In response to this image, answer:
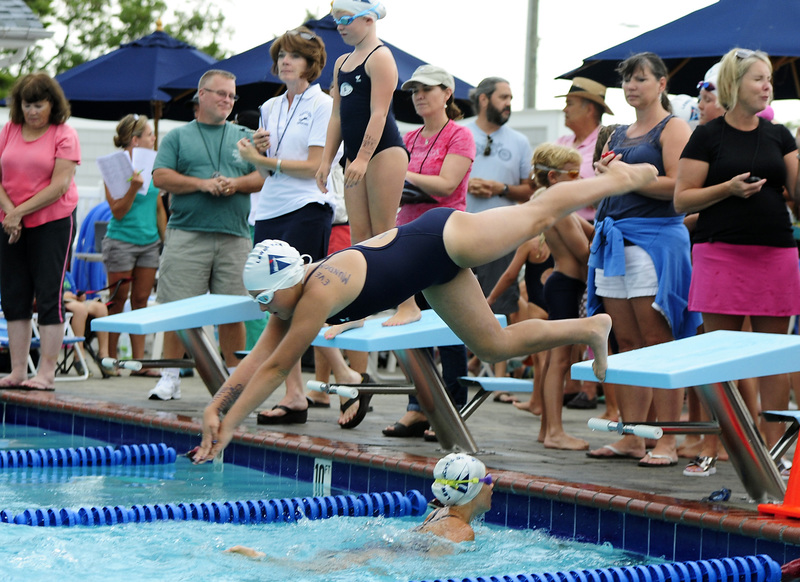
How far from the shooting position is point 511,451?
605cm

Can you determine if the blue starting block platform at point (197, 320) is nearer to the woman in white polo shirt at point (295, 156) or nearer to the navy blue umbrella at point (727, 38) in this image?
the woman in white polo shirt at point (295, 156)

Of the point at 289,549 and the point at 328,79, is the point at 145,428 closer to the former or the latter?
the point at 289,549

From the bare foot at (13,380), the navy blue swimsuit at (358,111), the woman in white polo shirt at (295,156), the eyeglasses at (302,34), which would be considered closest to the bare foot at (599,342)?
the navy blue swimsuit at (358,111)

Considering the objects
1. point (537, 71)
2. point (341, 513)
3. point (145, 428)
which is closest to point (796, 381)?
point (341, 513)

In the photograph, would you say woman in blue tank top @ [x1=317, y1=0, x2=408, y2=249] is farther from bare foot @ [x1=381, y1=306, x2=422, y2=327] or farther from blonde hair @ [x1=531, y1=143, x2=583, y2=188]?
blonde hair @ [x1=531, y1=143, x2=583, y2=188]

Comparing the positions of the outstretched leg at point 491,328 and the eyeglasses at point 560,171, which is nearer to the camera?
the outstretched leg at point 491,328

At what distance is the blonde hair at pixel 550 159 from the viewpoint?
6.39 metres

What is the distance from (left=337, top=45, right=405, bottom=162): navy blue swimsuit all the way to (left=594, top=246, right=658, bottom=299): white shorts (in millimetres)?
1341

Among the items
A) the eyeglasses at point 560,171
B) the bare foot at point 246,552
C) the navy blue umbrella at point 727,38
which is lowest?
the bare foot at point 246,552

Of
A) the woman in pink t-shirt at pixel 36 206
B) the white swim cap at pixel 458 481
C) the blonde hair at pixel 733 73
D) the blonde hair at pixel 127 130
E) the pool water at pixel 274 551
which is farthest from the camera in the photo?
the blonde hair at pixel 127 130

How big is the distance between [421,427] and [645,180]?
2.25m

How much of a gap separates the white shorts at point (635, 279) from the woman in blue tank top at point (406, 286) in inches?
29.5

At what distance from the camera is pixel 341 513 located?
5113mm

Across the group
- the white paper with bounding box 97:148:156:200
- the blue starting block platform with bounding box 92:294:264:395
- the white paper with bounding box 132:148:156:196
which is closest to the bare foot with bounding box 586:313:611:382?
the blue starting block platform with bounding box 92:294:264:395
